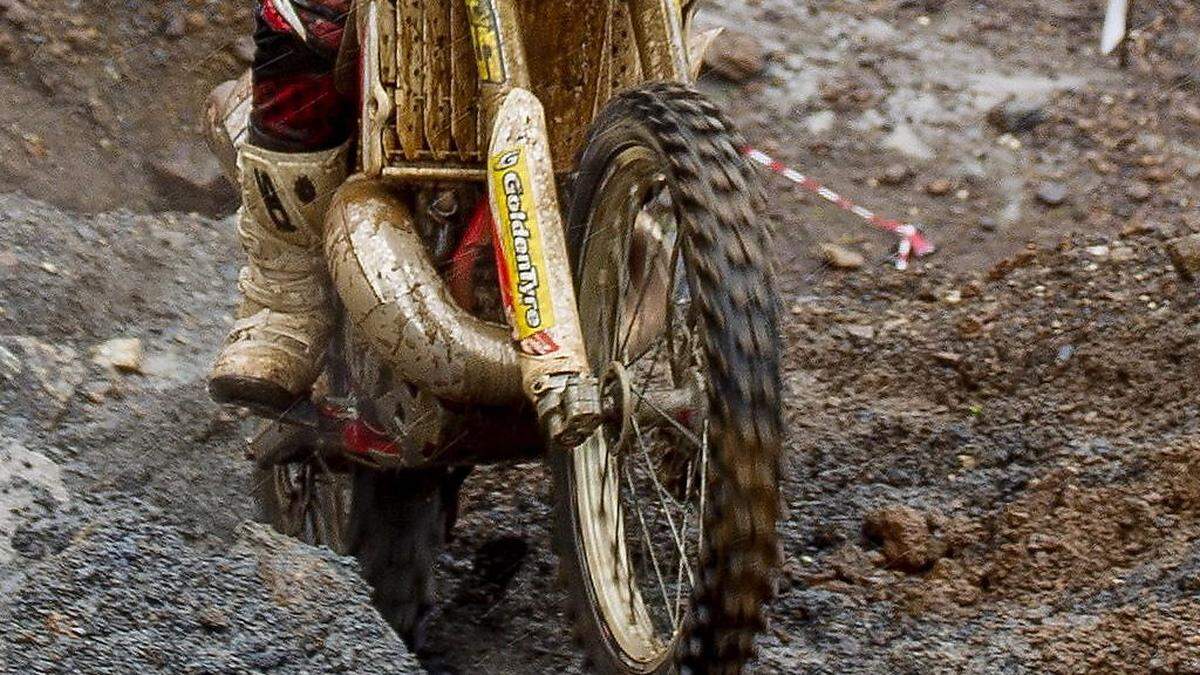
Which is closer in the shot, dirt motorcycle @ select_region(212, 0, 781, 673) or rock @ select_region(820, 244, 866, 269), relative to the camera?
dirt motorcycle @ select_region(212, 0, 781, 673)

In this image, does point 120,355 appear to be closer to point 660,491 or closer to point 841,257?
point 841,257

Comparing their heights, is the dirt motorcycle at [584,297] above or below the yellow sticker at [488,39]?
below

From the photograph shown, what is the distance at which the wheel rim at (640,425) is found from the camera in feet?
10.6

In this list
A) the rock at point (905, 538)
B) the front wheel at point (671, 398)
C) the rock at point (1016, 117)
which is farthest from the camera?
the rock at point (1016, 117)

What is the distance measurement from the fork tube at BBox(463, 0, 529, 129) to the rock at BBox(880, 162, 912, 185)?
172 inches

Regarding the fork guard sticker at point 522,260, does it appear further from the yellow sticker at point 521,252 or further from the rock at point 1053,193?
the rock at point 1053,193

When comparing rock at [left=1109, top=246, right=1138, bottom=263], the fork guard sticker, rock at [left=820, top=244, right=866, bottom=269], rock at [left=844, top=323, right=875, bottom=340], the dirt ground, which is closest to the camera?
the fork guard sticker

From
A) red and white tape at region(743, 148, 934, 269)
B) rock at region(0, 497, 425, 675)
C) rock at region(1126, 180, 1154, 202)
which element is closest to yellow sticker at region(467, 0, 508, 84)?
rock at region(0, 497, 425, 675)

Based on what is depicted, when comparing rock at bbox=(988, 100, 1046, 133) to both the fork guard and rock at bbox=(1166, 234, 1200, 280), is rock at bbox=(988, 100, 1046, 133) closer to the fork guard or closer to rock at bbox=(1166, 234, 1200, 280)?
rock at bbox=(1166, 234, 1200, 280)

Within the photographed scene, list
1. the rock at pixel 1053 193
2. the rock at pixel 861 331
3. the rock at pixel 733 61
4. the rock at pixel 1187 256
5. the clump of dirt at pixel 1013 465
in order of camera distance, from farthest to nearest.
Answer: the rock at pixel 733 61
the rock at pixel 1053 193
the rock at pixel 861 331
the rock at pixel 1187 256
the clump of dirt at pixel 1013 465

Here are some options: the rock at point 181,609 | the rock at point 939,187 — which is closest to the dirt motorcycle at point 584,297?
the rock at point 181,609

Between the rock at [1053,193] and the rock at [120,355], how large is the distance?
11.3 feet

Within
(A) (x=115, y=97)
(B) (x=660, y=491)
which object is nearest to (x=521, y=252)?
(B) (x=660, y=491)

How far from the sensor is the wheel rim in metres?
3.23
